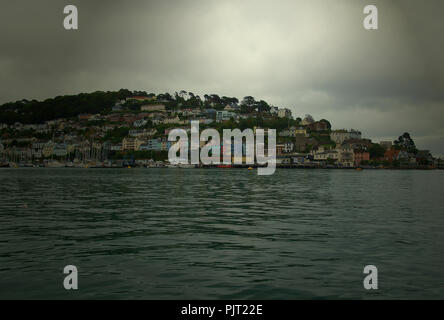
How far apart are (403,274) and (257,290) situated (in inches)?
186

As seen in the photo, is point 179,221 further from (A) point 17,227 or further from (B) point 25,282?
(B) point 25,282

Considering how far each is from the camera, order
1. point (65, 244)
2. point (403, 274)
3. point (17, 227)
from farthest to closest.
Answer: point (17, 227)
point (65, 244)
point (403, 274)

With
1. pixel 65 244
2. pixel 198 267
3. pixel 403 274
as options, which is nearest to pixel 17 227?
pixel 65 244

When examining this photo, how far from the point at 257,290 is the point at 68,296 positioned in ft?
15.3

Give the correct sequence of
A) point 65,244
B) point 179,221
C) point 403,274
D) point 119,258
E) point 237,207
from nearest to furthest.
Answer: point 403,274
point 119,258
point 65,244
point 179,221
point 237,207

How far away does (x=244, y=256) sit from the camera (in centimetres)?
1469

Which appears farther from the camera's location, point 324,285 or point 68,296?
point 324,285
